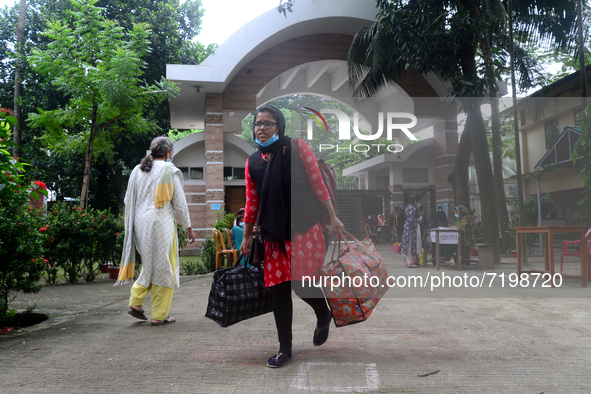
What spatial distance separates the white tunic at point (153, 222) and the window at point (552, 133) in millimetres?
3907

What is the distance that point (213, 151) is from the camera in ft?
46.2

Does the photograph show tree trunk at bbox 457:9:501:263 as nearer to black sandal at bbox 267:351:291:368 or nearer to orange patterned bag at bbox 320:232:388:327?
orange patterned bag at bbox 320:232:388:327

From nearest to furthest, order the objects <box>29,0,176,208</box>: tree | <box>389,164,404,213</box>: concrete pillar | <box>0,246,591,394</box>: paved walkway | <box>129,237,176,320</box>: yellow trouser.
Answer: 1. <box>0,246,591,394</box>: paved walkway
2. <box>129,237,176,320</box>: yellow trouser
3. <box>389,164,404,213</box>: concrete pillar
4. <box>29,0,176,208</box>: tree

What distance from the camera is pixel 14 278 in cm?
430

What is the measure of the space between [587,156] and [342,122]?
3545mm

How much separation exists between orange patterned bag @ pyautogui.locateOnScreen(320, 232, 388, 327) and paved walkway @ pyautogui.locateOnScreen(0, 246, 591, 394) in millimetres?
372

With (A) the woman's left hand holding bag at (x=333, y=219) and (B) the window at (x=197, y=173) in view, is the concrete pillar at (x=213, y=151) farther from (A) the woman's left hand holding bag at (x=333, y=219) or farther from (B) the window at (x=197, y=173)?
(A) the woman's left hand holding bag at (x=333, y=219)

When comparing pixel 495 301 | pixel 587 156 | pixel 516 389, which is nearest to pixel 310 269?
pixel 516 389

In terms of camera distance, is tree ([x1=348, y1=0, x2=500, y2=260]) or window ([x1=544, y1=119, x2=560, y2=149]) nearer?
window ([x1=544, y1=119, x2=560, y2=149])

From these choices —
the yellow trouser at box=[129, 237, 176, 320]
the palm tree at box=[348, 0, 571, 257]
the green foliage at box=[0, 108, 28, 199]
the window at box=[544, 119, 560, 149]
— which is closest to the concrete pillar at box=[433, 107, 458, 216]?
the window at box=[544, 119, 560, 149]

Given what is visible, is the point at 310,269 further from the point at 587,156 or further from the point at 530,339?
the point at 587,156

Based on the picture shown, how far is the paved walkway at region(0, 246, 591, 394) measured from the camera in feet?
9.09

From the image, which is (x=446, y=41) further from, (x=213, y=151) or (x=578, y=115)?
(x=213, y=151)

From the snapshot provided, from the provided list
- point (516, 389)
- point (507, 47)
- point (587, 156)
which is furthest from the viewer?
Result: point (507, 47)
